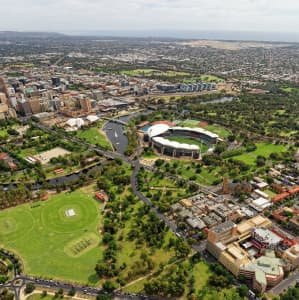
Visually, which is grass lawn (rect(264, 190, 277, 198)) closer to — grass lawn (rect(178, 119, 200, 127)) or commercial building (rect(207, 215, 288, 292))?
commercial building (rect(207, 215, 288, 292))

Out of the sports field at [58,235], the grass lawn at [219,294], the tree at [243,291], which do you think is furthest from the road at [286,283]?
the sports field at [58,235]

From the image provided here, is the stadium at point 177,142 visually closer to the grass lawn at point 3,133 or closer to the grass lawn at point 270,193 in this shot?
the grass lawn at point 270,193

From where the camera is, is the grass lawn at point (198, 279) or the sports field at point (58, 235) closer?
the grass lawn at point (198, 279)

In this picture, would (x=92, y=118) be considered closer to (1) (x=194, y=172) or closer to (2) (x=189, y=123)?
(2) (x=189, y=123)

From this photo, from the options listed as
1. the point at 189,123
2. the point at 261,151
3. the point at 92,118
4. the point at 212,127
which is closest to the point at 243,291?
the point at 261,151

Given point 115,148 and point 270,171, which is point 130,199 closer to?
point 115,148

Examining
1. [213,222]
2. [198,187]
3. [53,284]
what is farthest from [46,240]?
[198,187]

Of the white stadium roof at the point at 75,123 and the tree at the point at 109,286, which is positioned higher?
the tree at the point at 109,286
